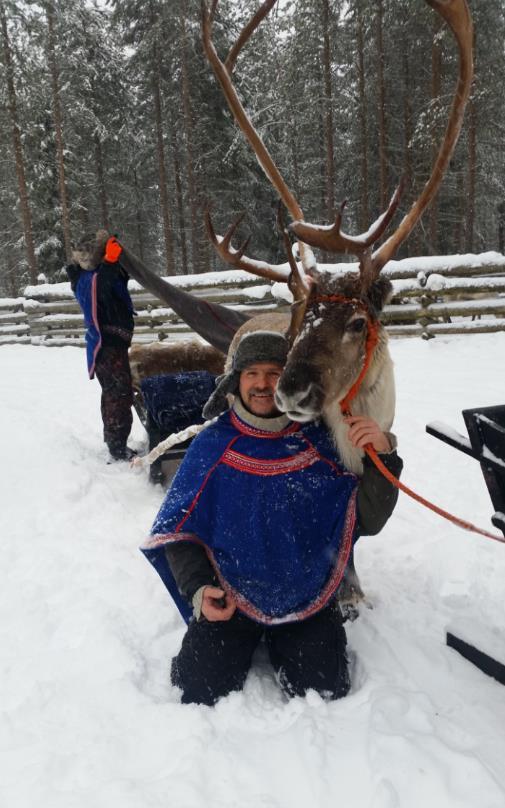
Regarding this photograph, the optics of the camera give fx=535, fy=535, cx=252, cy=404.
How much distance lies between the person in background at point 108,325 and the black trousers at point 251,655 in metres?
2.86

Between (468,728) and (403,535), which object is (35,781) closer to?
(468,728)

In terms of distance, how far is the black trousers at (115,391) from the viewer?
15.3 ft

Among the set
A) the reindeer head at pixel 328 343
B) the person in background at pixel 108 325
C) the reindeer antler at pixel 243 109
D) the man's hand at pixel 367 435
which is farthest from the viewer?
the person in background at pixel 108 325

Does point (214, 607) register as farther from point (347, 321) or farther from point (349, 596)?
point (347, 321)

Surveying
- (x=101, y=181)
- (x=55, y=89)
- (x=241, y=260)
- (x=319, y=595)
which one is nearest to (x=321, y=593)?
(x=319, y=595)

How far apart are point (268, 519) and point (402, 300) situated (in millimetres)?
8886

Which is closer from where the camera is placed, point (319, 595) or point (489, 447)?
point (489, 447)

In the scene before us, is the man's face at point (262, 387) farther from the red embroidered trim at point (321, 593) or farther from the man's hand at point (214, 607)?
the man's hand at point (214, 607)

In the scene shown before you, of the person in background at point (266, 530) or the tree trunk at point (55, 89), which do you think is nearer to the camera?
the person in background at point (266, 530)

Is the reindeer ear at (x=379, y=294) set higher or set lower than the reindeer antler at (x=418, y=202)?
lower

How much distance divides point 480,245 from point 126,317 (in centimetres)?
2177

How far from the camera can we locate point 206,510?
2.22m

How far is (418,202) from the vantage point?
2346mm

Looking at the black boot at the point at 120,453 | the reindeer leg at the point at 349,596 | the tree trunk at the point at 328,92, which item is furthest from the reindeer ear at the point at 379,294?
the tree trunk at the point at 328,92
